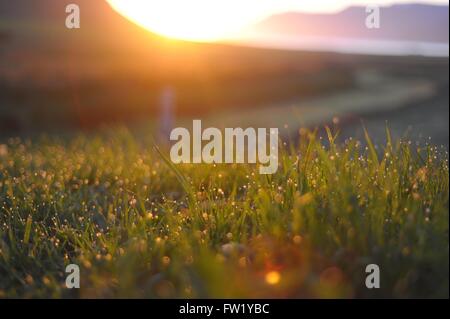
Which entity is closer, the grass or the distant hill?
the grass

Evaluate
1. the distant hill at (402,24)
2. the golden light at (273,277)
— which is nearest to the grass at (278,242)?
the golden light at (273,277)

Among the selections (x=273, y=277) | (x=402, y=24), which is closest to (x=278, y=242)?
(x=273, y=277)

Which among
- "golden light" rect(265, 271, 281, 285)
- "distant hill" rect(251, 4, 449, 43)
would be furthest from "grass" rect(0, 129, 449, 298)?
"distant hill" rect(251, 4, 449, 43)

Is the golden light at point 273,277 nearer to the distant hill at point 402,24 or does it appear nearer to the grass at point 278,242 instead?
the grass at point 278,242

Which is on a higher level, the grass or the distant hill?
the distant hill

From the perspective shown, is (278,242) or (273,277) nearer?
(273,277)

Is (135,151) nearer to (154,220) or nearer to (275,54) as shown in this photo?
(154,220)

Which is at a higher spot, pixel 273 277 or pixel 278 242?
pixel 278 242

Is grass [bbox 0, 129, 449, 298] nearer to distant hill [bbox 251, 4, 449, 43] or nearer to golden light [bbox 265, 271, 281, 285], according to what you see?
golden light [bbox 265, 271, 281, 285]

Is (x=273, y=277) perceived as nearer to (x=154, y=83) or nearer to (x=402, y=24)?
(x=154, y=83)

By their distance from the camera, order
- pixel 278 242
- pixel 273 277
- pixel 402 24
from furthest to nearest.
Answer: pixel 402 24 → pixel 278 242 → pixel 273 277

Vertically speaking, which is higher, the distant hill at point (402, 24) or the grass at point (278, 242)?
the distant hill at point (402, 24)
